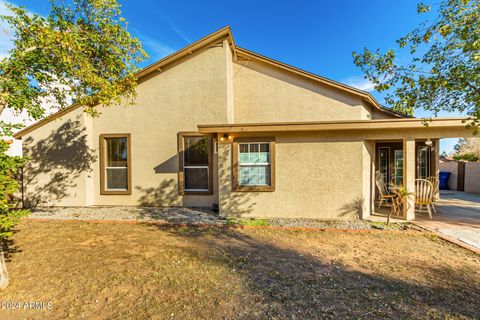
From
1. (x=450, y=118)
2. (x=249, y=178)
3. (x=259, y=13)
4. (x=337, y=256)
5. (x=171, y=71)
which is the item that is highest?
(x=259, y=13)

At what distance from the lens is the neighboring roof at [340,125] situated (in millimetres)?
6117

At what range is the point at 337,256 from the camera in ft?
15.1

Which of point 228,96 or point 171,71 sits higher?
point 171,71

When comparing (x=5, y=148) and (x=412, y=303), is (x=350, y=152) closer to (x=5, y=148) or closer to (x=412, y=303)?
(x=412, y=303)

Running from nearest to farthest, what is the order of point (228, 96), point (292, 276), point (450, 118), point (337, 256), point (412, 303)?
point (412, 303) → point (292, 276) → point (337, 256) → point (450, 118) → point (228, 96)

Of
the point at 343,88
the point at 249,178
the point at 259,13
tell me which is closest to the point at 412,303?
the point at 249,178

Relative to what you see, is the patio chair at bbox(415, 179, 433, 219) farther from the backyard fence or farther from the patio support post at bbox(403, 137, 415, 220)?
the backyard fence

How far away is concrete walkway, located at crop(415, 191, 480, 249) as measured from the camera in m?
5.47

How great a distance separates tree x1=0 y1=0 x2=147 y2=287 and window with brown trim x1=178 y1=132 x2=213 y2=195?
2.83 m

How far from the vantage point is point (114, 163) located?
9211mm

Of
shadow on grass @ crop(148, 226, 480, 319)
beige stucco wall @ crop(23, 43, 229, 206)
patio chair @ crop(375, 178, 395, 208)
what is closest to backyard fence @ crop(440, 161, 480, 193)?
patio chair @ crop(375, 178, 395, 208)

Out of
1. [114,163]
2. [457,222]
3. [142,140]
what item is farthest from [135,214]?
[457,222]

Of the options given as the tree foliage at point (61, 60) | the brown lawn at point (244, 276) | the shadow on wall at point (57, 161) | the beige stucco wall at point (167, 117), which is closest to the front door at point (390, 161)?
the brown lawn at point (244, 276)

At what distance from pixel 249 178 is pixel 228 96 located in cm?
355
